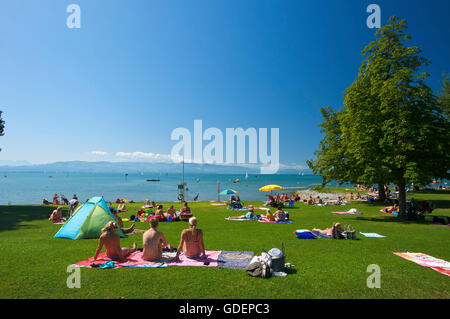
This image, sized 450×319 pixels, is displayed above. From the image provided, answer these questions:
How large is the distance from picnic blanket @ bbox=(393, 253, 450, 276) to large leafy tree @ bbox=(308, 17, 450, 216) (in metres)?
8.77

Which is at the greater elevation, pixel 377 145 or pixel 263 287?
pixel 377 145

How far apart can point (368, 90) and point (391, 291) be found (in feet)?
53.7

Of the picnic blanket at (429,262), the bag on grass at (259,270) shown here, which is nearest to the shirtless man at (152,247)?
the bag on grass at (259,270)

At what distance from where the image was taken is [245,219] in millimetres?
17281

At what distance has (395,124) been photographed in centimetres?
1641

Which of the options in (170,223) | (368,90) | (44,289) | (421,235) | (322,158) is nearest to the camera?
(44,289)

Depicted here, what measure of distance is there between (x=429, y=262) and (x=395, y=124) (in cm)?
1152

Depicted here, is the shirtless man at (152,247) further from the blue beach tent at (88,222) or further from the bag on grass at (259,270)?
the blue beach tent at (88,222)

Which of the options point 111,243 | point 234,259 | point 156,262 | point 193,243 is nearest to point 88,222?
point 111,243

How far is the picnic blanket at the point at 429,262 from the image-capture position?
707 cm

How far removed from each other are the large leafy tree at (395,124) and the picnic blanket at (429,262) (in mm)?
8770

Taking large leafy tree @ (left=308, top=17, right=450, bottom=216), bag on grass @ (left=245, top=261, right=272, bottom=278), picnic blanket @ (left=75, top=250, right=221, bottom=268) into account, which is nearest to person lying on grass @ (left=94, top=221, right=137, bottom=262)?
picnic blanket @ (left=75, top=250, right=221, bottom=268)
